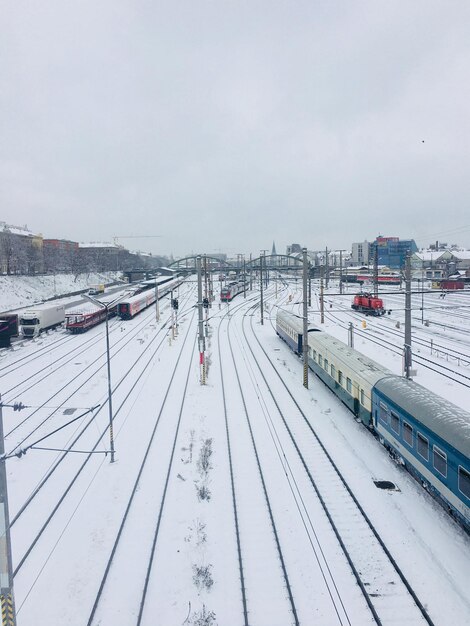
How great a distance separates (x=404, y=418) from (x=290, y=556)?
5531 mm

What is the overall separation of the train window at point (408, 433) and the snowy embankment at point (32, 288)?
54.7 m

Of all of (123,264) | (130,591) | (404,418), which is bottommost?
(130,591)

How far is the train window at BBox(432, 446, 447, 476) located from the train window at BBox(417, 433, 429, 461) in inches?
13.8

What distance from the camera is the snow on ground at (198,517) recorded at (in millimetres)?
8484

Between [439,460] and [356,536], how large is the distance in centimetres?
301

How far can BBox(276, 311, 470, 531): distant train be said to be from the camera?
32.2 feet

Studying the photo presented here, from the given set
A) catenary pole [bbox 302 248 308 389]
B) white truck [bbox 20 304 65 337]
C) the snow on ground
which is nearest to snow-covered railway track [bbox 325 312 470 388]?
the snow on ground

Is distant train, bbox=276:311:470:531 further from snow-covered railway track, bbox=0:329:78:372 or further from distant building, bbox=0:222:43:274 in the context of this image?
distant building, bbox=0:222:43:274

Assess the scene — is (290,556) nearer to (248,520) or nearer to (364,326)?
(248,520)

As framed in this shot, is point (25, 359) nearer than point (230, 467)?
No

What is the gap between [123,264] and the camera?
463ft

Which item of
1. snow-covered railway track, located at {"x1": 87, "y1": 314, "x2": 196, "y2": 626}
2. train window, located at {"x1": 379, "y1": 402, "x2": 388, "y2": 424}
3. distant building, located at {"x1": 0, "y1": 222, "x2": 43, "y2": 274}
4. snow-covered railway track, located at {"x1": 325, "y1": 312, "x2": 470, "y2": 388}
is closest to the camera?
snow-covered railway track, located at {"x1": 87, "y1": 314, "x2": 196, "y2": 626}

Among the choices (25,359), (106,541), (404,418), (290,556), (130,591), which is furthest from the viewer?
(25,359)

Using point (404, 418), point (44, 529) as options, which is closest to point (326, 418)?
point (404, 418)
